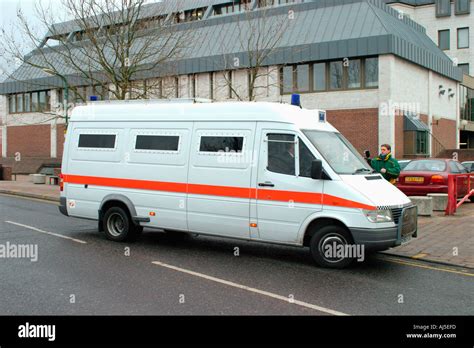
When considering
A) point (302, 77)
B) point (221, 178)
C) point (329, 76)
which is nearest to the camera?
point (221, 178)

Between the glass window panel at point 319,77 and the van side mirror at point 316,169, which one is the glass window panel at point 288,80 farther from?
the van side mirror at point 316,169

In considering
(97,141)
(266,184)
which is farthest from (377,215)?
(97,141)

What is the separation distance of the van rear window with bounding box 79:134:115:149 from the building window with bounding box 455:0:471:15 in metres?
51.0

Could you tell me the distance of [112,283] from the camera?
6785 millimetres

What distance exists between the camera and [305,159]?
8.00m

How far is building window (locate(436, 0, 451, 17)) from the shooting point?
52469mm

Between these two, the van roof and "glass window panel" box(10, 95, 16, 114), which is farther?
"glass window panel" box(10, 95, 16, 114)

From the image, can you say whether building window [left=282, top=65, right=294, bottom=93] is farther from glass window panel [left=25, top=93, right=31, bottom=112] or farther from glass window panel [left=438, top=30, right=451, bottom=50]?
glass window panel [left=438, top=30, right=451, bottom=50]

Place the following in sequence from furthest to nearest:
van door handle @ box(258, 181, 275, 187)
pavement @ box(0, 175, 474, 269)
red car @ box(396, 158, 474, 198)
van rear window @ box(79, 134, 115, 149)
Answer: red car @ box(396, 158, 474, 198) → van rear window @ box(79, 134, 115, 149) → pavement @ box(0, 175, 474, 269) → van door handle @ box(258, 181, 275, 187)

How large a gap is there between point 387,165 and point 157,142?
5.41 m

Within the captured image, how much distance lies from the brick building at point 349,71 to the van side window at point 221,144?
15917mm

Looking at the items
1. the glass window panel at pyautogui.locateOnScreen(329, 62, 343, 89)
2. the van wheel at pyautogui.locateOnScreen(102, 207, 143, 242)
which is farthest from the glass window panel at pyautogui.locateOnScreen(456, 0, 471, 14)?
the van wheel at pyautogui.locateOnScreen(102, 207, 143, 242)

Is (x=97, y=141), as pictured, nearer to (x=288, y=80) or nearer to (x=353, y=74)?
(x=353, y=74)
